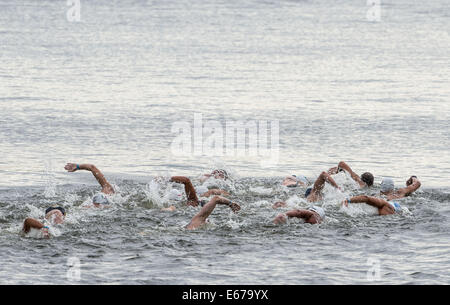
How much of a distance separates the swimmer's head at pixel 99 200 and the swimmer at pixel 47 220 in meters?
1.76

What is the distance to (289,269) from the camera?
621 inches

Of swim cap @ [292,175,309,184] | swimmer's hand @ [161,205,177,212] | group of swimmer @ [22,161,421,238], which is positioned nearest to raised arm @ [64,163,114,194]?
group of swimmer @ [22,161,421,238]

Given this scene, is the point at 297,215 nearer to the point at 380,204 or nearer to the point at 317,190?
the point at 380,204

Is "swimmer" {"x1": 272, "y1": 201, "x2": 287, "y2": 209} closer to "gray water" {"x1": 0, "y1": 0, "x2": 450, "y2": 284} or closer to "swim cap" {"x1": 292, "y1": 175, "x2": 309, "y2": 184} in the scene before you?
"gray water" {"x1": 0, "y1": 0, "x2": 450, "y2": 284}

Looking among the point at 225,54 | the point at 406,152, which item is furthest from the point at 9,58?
the point at 406,152

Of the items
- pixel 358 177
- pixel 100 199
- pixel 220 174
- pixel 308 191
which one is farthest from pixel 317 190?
pixel 100 199

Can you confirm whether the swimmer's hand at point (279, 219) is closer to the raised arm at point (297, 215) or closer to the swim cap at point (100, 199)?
the raised arm at point (297, 215)

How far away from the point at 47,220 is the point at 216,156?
9829 millimetres

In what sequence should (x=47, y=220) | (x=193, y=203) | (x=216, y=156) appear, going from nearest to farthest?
(x=47, y=220)
(x=193, y=203)
(x=216, y=156)

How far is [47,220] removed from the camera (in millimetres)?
18203

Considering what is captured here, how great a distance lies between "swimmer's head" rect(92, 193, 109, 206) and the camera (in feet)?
66.8

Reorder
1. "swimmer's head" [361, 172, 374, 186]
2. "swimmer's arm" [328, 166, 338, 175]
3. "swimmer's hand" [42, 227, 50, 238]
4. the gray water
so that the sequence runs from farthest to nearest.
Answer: "swimmer's arm" [328, 166, 338, 175]
"swimmer's head" [361, 172, 374, 186]
"swimmer's hand" [42, 227, 50, 238]
the gray water
